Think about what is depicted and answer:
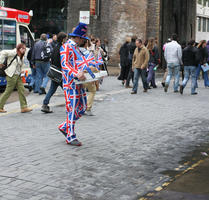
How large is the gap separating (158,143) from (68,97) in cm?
167

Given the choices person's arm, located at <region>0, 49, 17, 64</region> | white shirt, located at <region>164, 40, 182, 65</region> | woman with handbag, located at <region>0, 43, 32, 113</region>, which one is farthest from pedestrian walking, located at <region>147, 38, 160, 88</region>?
woman with handbag, located at <region>0, 43, 32, 113</region>

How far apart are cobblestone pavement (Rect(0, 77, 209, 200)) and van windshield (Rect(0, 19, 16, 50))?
396 cm

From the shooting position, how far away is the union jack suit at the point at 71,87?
7.01m

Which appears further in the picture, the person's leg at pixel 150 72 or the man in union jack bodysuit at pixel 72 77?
the person's leg at pixel 150 72

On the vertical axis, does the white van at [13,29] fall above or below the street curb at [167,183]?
above

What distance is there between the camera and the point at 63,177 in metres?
5.59

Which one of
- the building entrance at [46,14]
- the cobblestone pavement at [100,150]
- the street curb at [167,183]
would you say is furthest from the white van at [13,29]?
the building entrance at [46,14]

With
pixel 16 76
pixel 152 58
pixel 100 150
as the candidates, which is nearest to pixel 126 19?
pixel 152 58

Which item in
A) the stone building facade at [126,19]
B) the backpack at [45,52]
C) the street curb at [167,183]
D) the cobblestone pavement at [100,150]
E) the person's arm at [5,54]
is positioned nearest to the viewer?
the street curb at [167,183]

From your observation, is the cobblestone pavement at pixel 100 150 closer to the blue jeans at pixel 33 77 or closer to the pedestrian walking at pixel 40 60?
the pedestrian walking at pixel 40 60

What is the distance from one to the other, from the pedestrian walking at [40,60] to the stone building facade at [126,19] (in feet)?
45.4

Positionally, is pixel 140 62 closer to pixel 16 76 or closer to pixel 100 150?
pixel 16 76

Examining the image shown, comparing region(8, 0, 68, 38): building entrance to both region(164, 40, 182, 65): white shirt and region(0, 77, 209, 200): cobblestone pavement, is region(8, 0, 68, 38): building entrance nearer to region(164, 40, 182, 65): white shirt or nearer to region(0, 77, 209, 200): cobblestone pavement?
region(164, 40, 182, 65): white shirt

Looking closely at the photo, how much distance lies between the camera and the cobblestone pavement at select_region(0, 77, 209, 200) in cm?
521
